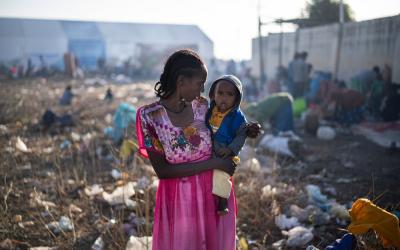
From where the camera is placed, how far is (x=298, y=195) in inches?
145

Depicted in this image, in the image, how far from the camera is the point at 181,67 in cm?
156

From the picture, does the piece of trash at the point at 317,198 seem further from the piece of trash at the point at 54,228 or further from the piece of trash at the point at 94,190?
the piece of trash at the point at 54,228

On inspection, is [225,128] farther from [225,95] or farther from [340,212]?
[340,212]

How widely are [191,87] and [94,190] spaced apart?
114 inches

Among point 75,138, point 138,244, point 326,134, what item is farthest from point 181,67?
point 326,134

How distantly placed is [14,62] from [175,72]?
29.1 m

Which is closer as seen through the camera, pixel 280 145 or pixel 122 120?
pixel 280 145

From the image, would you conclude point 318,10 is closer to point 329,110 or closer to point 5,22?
point 329,110

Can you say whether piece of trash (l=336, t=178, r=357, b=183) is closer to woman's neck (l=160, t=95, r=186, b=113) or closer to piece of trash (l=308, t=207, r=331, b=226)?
piece of trash (l=308, t=207, r=331, b=226)

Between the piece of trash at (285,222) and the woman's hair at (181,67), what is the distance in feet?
6.87

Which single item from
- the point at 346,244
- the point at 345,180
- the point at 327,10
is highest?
the point at 327,10

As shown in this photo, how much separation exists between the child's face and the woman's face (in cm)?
13

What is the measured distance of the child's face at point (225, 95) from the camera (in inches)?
66.4

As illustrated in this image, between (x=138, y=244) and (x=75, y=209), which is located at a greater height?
(x=138, y=244)
